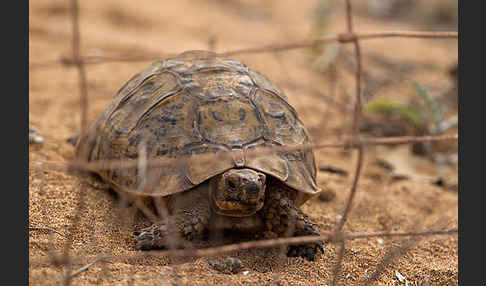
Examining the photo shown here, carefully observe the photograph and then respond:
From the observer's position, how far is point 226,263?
2.43 meters

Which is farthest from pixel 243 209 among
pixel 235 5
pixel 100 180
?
pixel 235 5

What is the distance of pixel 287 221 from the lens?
9.03 feet

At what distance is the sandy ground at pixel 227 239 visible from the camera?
2415 mm

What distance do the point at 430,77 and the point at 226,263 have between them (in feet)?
20.3

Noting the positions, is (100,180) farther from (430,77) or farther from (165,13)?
(165,13)

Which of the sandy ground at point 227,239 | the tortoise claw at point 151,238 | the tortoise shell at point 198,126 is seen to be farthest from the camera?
the tortoise shell at point 198,126

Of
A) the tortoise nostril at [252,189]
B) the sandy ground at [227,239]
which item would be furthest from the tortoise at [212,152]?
the sandy ground at [227,239]

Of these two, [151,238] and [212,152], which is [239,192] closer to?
[212,152]

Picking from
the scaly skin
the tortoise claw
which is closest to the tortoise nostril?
the scaly skin

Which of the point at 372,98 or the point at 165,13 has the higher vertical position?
the point at 165,13

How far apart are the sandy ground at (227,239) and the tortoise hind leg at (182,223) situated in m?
0.10

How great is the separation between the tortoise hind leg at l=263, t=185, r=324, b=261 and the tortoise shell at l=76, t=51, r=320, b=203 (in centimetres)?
11

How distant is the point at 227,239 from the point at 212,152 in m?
0.51

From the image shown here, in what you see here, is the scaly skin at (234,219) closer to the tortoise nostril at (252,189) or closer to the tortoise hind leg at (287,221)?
the tortoise hind leg at (287,221)
